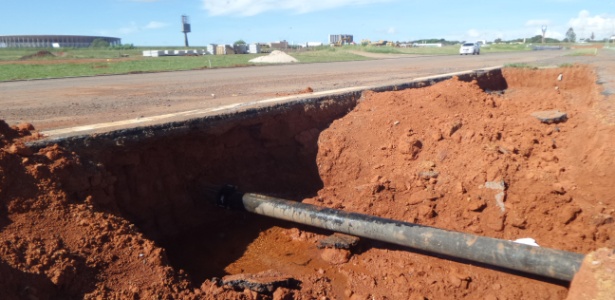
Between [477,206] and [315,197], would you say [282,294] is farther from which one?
[477,206]

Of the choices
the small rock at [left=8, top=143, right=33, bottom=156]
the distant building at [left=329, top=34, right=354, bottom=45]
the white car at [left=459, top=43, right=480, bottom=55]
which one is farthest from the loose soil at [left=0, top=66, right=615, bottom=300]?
the distant building at [left=329, top=34, right=354, bottom=45]

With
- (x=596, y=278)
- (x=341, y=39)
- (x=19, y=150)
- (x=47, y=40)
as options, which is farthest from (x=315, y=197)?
(x=47, y=40)

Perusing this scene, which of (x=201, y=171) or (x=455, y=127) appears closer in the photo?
(x=201, y=171)

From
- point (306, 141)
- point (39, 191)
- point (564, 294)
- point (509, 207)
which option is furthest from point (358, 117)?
point (39, 191)

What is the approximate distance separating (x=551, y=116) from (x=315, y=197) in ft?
13.0

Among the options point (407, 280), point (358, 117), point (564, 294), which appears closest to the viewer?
point (564, 294)

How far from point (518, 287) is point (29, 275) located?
4.07m

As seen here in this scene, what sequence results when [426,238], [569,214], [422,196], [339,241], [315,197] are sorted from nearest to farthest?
[426,238], [569,214], [339,241], [422,196], [315,197]

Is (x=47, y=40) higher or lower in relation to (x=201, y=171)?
higher

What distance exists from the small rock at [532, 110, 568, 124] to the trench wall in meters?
2.91

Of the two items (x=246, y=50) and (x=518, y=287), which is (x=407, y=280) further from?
(x=246, y=50)

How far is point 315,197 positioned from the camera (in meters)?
6.16

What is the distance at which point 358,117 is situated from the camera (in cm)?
717

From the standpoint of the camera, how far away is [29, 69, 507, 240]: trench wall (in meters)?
4.42
